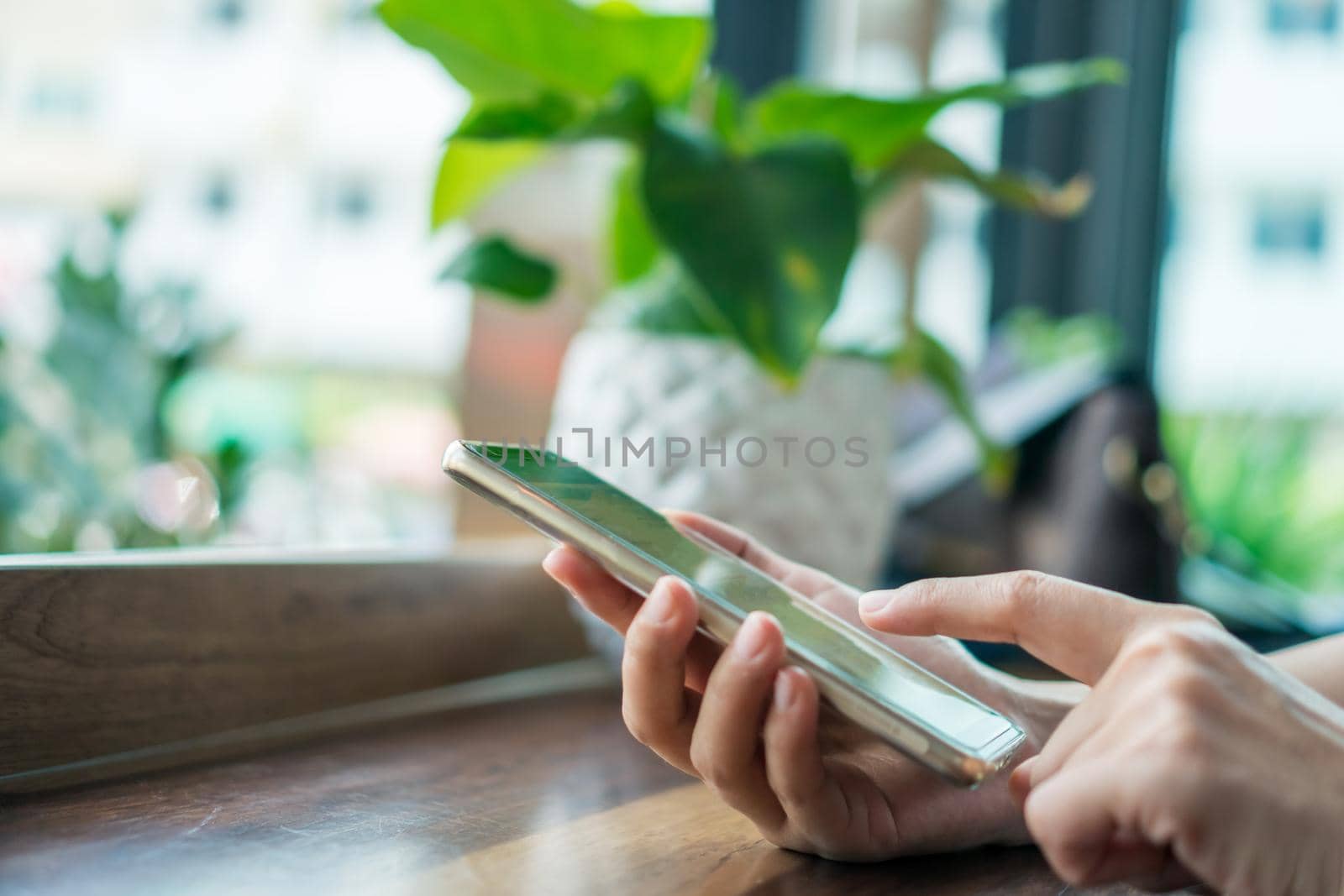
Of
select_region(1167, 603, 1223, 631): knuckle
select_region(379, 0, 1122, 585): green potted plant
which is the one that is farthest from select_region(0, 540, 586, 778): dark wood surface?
select_region(1167, 603, 1223, 631): knuckle

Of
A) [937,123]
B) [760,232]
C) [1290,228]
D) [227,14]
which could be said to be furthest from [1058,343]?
[227,14]

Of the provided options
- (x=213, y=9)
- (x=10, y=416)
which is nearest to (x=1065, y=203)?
(x=10, y=416)

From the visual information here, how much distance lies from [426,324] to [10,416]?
1968 millimetres

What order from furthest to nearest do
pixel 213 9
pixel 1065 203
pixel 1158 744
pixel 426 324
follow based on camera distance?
pixel 213 9 → pixel 426 324 → pixel 1065 203 → pixel 1158 744

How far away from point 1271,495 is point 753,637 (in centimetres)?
151

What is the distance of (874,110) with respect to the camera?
0.65 m

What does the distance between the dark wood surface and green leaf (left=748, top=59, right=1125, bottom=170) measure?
1.10 feet

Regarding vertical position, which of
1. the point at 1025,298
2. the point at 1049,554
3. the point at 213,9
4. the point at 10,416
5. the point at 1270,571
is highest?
the point at 213,9

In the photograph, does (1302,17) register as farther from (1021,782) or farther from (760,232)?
(1021,782)

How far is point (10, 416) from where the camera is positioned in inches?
38.0

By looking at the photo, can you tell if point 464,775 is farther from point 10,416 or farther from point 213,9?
point 213,9

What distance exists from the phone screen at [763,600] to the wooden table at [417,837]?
65 millimetres

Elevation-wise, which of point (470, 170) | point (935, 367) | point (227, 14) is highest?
point (227, 14)

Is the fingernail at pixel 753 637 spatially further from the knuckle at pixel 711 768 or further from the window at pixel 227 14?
the window at pixel 227 14
